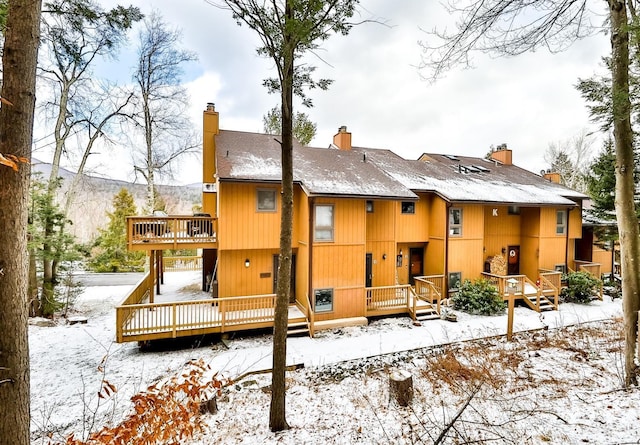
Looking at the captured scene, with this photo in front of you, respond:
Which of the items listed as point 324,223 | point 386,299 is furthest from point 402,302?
point 324,223

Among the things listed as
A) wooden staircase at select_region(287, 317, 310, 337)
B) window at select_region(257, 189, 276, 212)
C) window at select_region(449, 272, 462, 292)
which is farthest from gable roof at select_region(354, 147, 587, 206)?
wooden staircase at select_region(287, 317, 310, 337)

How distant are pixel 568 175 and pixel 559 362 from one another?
29364 mm

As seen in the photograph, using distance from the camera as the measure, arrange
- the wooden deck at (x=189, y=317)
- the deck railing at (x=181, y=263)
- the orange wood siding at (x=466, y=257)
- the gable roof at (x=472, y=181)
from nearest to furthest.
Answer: the wooden deck at (x=189, y=317), the orange wood siding at (x=466, y=257), the gable roof at (x=472, y=181), the deck railing at (x=181, y=263)

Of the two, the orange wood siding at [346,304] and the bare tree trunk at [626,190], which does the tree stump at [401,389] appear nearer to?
the bare tree trunk at [626,190]

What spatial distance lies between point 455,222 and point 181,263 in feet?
46.3

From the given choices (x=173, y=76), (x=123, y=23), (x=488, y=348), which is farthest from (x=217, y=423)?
(x=173, y=76)

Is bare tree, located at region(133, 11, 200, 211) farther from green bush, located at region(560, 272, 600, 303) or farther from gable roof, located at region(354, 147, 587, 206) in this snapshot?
green bush, located at region(560, 272, 600, 303)

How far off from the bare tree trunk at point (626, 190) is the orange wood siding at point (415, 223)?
7.63m

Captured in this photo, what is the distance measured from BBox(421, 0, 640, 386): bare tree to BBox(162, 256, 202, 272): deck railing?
→ 575 inches

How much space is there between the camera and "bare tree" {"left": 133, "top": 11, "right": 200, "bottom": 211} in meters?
13.8

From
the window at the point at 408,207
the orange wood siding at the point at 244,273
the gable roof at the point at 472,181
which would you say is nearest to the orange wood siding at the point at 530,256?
the gable roof at the point at 472,181

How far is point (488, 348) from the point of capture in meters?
8.02

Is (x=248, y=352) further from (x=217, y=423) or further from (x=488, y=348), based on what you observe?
(x=488, y=348)

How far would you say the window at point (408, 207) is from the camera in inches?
505
